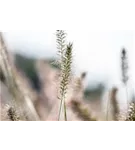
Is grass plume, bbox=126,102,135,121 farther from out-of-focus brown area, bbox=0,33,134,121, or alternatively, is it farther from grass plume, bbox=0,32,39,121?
grass plume, bbox=0,32,39,121

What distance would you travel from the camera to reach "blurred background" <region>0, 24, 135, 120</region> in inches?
86.0

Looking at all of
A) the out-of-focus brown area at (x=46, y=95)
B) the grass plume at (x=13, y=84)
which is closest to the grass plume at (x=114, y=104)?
the out-of-focus brown area at (x=46, y=95)

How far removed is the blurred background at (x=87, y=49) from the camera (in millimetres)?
2186

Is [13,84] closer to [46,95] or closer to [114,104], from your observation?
[46,95]

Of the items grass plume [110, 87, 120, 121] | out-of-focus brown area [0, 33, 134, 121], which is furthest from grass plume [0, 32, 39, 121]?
grass plume [110, 87, 120, 121]

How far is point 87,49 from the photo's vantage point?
7.20 ft

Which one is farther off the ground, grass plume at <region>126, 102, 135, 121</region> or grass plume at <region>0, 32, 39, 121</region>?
grass plume at <region>0, 32, 39, 121</region>

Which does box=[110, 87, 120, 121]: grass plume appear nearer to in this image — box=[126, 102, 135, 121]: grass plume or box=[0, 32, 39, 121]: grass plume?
box=[126, 102, 135, 121]: grass plume

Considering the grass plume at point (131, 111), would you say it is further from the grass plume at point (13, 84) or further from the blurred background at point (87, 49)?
the grass plume at point (13, 84)

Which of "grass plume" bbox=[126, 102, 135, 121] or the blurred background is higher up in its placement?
the blurred background

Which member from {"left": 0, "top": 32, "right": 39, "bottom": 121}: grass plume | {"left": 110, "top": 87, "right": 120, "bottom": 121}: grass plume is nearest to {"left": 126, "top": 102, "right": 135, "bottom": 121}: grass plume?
{"left": 110, "top": 87, "right": 120, "bottom": 121}: grass plume

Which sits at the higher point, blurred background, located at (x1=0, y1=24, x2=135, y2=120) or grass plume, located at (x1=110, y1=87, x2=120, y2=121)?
blurred background, located at (x1=0, y1=24, x2=135, y2=120)
